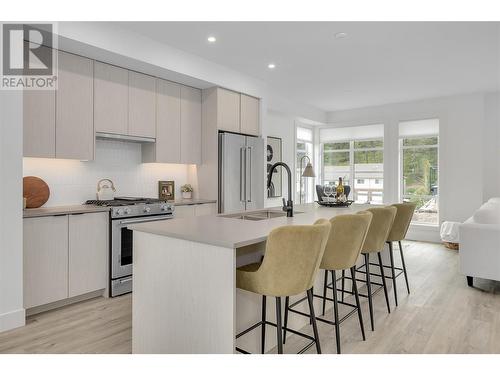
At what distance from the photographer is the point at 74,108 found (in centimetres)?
356

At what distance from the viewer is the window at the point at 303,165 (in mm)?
7746

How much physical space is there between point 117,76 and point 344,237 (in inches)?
119

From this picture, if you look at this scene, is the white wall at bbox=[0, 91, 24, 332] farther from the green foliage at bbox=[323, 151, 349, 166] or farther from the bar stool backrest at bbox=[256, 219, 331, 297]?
the green foliage at bbox=[323, 151, 349, 166]

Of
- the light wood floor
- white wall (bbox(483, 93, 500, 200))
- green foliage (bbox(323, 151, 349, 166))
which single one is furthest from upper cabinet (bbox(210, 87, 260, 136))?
white wall (bbox(483, 93, 500, 200))

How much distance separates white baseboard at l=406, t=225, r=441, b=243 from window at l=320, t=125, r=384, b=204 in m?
0.90

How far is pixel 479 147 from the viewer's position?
6227 millimetres

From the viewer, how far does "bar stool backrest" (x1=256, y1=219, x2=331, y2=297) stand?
6.09 feet

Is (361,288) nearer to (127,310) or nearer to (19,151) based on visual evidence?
(127,310)

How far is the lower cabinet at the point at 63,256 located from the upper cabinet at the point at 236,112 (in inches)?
82.1

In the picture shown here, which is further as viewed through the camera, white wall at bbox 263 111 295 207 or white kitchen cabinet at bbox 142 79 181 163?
white wall at bbox 263 111 295 207

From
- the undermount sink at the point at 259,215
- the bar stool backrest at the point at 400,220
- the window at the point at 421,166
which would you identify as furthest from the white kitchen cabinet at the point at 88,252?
the window at the point at 421,166

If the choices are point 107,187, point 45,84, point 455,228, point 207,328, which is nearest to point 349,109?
point 455,228

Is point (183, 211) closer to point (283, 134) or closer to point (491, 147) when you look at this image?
point (283, 134)

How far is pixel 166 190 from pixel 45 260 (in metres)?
1.93
